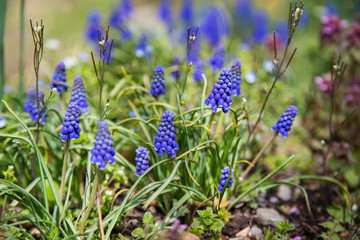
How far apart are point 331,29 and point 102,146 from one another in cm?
434

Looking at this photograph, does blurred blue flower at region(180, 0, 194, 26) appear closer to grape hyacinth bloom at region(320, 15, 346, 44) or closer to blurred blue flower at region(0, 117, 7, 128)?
grape hyacinth bloom at region(320, 15, 346, 44)

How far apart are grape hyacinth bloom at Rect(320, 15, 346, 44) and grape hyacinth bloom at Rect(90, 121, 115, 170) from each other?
427 centimetres

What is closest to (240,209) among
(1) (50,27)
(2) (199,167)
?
(2) (199,167)

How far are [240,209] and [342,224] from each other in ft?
3.12

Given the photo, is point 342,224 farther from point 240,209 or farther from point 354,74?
point 354,74

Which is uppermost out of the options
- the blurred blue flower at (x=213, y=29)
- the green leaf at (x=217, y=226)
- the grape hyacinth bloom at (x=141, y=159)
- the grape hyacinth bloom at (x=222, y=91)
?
the blurred blue flower at (x=213, y=29)

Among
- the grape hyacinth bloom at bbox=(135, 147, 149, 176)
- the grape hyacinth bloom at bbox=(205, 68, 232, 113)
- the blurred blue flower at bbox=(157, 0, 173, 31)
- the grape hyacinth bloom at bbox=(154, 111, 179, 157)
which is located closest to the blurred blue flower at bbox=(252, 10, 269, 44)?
the blurred blue flower at bbox=(157, 0, 173, 31)

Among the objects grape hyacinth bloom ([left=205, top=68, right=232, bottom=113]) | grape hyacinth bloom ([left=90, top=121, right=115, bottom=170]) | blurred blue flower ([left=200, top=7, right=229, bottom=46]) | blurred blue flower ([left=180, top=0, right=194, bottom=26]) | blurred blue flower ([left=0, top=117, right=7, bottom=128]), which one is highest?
blurred blue flower ([left=180, top=0, right=194, bottom=26])

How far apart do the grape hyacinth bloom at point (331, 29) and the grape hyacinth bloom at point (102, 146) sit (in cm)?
427

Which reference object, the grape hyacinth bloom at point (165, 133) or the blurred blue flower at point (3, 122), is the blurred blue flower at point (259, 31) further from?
the blurred blue flower at point (3, 122)

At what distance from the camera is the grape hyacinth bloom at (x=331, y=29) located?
16.0 ft

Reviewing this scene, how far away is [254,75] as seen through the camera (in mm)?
4484

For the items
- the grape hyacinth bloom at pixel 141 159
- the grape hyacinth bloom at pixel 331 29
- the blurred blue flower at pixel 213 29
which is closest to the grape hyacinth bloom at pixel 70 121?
the grape hyacinth bloom at pixel 141 159

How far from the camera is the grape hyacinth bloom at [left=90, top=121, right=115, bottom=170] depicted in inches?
73.9
